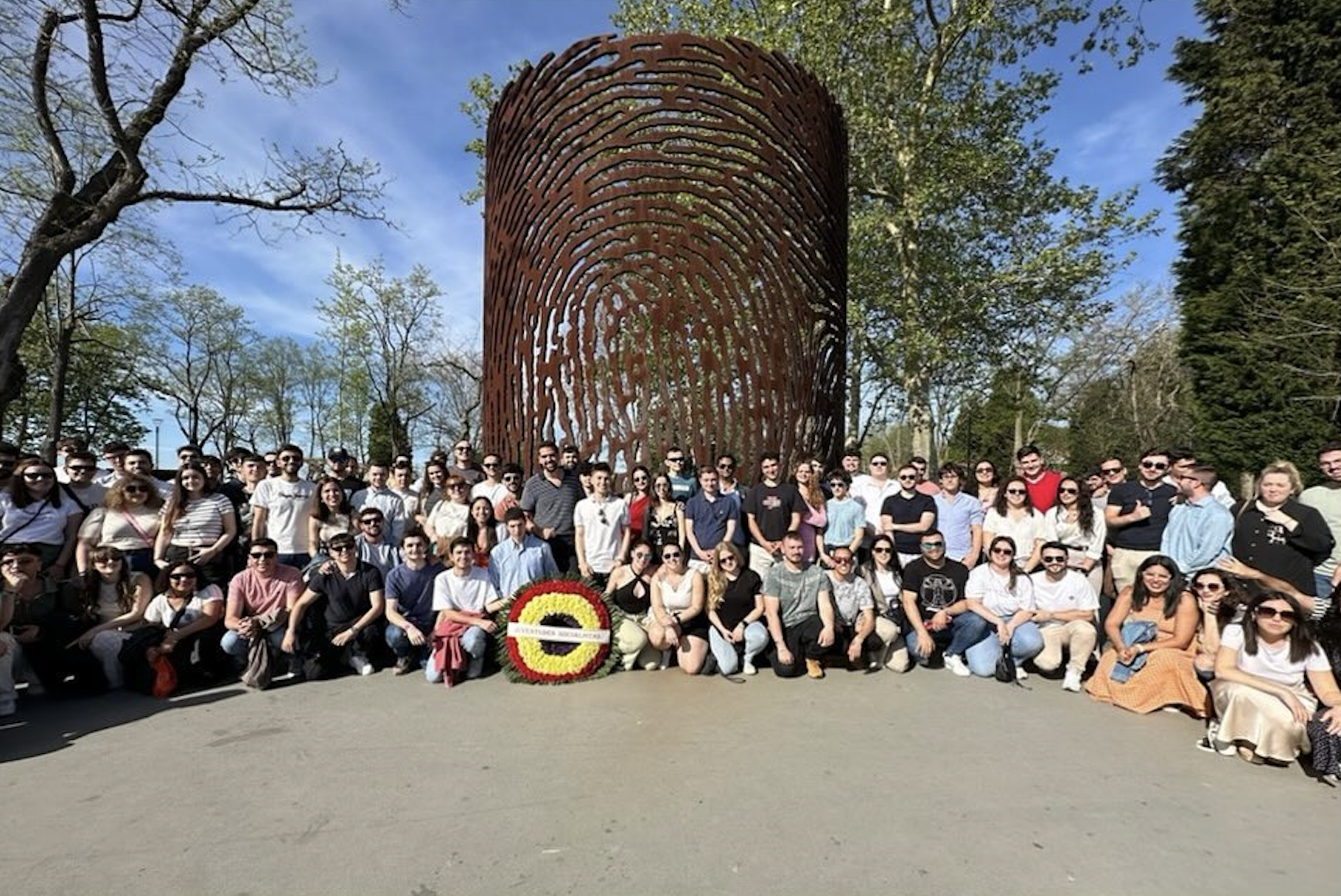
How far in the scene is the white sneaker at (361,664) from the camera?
4.95m

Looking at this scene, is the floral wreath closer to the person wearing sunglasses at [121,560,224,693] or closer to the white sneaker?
the white sneaker

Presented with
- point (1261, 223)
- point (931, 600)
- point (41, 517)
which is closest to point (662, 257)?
point (931, 600)

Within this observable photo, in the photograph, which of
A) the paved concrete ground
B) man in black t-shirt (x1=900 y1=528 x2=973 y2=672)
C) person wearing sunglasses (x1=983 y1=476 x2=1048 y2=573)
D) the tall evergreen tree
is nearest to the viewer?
the paved concrete ground

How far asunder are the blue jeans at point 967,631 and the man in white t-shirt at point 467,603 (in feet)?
11.0

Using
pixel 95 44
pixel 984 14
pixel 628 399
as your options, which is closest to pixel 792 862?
pixel 628 399

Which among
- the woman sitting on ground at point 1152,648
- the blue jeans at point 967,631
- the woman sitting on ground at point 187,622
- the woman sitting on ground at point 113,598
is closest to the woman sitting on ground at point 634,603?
the blue jeans at point 967,631

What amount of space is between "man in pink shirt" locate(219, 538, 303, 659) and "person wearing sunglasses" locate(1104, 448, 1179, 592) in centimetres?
629

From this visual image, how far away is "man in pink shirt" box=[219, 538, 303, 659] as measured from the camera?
15.8ft

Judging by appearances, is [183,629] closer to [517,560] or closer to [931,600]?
[517,560]

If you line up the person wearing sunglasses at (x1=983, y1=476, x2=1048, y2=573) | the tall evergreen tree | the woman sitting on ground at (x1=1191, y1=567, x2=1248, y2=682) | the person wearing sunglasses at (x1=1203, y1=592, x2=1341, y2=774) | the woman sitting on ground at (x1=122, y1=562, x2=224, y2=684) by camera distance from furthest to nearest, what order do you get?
1. the tall evergreen tree
2. the person wearing sunglasses at (x1=983, y1=476, x2=1048, y2=573)
3. the woman sitting on ground at (x1=122, y1=562, x2=224, y2=684)
4. the woman sitting on ground at (x1=1191, y1=567, x2=1248, y2=682)
5. the person wearing sunglasses at (x1=1203, y1=592, x2=1341, y2=774)

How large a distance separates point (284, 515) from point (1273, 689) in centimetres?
653

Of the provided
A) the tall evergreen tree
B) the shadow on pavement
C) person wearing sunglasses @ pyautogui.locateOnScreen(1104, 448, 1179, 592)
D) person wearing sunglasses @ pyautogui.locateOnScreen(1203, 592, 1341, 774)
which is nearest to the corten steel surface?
person wearing sunglasses @ pyautogui.locateOnScreen(1104, 448, 1179, 592)

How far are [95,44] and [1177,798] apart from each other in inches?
528

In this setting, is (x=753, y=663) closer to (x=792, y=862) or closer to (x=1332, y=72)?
(x=792, y=862)
